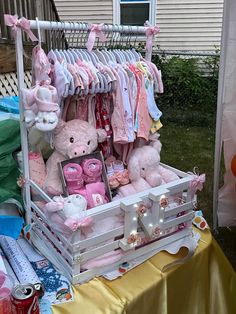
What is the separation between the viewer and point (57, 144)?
135 cm

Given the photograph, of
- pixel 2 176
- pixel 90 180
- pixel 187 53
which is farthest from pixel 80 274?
pixel 187 53

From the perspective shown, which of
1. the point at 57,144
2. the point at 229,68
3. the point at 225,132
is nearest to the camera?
the point at 57,144

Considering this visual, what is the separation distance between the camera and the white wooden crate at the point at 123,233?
1.13m

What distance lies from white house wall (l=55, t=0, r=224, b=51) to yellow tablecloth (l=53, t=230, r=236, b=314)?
6.03m

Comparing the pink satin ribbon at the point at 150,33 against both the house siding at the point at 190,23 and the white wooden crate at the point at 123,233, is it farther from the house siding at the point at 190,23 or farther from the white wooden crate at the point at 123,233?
the house siding at the point at 190,23

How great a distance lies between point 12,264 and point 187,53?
6391 mm

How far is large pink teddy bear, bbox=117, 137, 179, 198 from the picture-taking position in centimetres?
142

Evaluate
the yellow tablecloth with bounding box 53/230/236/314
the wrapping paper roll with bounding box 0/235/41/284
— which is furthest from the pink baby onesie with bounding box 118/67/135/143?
the wrapping paper roll with bounding box 0/235/41/284

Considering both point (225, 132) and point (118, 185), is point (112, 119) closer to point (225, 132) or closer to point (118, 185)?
point (118, 185)

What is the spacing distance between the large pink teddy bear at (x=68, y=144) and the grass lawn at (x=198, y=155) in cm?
169

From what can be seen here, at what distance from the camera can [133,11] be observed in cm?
695

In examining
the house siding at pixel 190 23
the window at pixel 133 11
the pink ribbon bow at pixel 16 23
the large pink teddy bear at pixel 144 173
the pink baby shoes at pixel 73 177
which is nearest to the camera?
the pink ribbon bow at pixel 16 23

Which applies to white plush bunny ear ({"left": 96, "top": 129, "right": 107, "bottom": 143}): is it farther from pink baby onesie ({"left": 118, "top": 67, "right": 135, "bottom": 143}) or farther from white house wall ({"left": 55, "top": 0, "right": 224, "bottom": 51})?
white house wall ({"left": 55, "top": 0, "right": 224, "bottom": 51})

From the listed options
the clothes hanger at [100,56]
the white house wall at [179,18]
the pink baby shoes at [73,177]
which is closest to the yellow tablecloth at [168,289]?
the pink baby shoes at [73,177]
